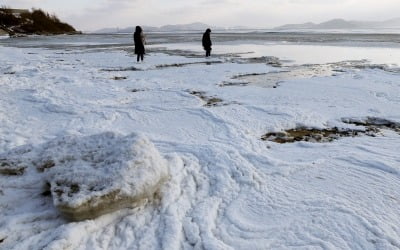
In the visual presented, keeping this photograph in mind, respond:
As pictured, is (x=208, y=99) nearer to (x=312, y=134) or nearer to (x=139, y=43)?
(x=312, y=134)

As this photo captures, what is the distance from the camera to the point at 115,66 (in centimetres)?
1457

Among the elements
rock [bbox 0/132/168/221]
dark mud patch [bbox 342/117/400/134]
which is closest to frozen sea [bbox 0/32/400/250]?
dark mud patch [bbox 342/117/400/134]

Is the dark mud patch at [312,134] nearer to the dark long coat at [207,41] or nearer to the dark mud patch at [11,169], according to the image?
the dark mud patch at [11,169]

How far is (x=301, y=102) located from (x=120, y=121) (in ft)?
12.8

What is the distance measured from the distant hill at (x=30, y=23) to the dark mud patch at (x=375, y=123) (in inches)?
2101

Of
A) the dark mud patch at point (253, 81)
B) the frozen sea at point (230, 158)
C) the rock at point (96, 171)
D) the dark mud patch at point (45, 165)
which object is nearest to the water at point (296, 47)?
the dark mud patch at point (253, 81)

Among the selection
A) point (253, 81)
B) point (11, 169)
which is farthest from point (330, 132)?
point (253, 81)

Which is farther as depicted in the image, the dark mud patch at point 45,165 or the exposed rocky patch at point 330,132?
the exposed rocky patch at point 330,132

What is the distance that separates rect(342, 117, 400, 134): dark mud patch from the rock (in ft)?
13.4

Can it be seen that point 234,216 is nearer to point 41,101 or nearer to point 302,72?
point 41,101

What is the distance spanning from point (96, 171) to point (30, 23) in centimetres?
6090

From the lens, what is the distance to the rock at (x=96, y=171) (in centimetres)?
345

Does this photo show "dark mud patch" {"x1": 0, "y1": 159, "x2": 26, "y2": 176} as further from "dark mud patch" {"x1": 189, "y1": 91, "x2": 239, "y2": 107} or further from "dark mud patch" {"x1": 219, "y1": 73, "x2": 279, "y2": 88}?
"dark mud patch" {"x1": 219, "y1": 73, "x2": 279, "y2": 88}

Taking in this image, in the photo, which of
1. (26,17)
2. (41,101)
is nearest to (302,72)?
(41,101)
